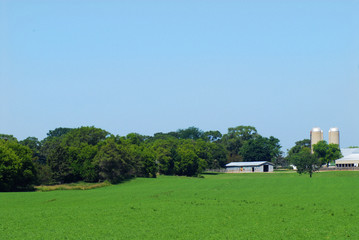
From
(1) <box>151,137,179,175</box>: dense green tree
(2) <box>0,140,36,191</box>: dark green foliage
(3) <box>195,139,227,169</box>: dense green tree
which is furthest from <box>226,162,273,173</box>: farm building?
(2) <box>0,140,36,191</box>: dark green foliage

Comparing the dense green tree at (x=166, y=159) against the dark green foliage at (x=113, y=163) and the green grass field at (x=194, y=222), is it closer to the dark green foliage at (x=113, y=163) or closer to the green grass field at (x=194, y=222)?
the dark green foliage at (x=113, y=163)

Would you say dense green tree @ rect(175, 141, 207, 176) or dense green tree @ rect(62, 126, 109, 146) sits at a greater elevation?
dense green tree @ rect(62, 126, 109, 146)

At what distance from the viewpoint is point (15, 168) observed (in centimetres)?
8650

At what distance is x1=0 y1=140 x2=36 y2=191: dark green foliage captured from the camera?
86.1 meters

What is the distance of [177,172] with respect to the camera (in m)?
146

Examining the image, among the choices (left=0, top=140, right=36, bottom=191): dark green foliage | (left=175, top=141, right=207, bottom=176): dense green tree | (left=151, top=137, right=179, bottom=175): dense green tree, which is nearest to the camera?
(left=0, top=140, right=36, bottom=191): dark green foliage

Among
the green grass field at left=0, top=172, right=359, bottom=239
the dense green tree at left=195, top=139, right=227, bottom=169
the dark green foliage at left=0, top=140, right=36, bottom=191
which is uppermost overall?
the dense green tree at left=195, top=139, right=227, bottom=169

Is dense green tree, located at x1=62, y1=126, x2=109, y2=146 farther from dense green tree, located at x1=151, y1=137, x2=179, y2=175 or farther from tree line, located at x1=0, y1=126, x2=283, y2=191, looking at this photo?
dense green tree, located at x1=151, y1=137, x2=179, y2=175

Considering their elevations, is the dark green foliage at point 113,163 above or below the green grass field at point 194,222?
above

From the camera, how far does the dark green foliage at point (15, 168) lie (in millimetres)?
86125

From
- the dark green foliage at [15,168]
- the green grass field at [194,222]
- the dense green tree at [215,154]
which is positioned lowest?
the green grass field at [194,222]

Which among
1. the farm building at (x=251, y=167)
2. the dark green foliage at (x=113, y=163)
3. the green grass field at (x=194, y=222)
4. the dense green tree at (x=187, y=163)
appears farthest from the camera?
the farm building at (x=251, y=167)

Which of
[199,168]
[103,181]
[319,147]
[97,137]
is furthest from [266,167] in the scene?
[103,181]

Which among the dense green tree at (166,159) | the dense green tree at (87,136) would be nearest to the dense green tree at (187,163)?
the dense green tree at (166,159)
